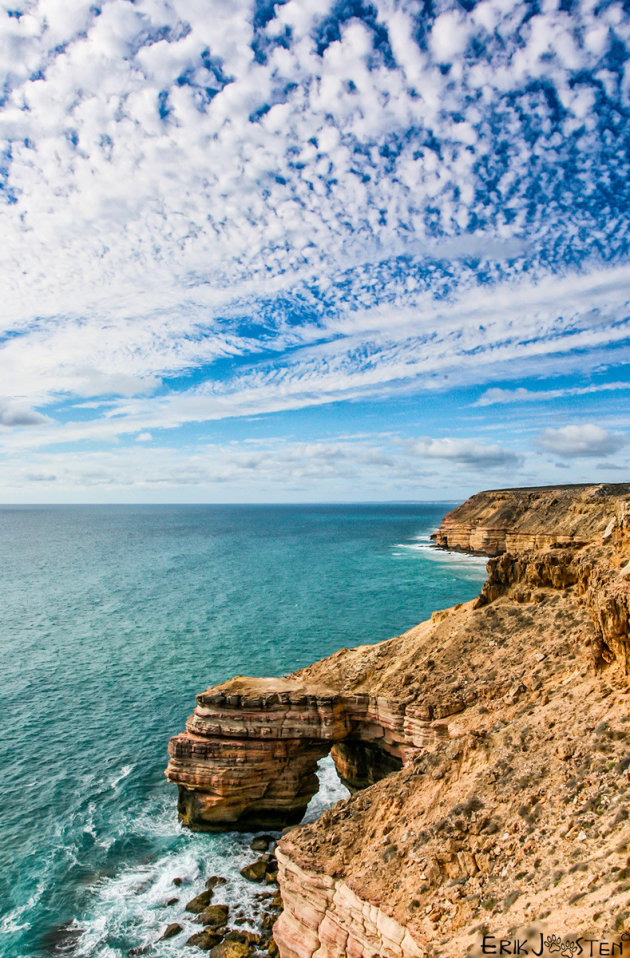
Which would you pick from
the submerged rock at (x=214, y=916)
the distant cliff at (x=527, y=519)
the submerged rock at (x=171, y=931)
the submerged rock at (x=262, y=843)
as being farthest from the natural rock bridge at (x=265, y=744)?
the distant cliff at (x=527, y=519)

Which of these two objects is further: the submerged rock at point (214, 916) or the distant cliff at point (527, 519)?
the distant cliff at point (527, 519)

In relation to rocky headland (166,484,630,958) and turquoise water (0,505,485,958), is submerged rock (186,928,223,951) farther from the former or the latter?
rocky headland (166,484,630,958)

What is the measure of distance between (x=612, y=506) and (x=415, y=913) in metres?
77.0

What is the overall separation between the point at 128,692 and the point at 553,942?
3915 centimetres

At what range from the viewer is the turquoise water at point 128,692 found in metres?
23.7

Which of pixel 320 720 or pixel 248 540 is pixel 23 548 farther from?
pixel 320 720

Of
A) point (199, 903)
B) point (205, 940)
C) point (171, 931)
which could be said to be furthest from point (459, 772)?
point (171, 931)

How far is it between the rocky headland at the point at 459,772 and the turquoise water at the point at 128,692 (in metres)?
3.88

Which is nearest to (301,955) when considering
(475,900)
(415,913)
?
(415,913)

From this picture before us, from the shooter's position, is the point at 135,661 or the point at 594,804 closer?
the point at 594,804

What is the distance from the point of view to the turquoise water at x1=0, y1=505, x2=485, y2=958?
23.7m

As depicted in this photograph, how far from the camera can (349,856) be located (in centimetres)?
1788

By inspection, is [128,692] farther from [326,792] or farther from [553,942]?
[553,942]

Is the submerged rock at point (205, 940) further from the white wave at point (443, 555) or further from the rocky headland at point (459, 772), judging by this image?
the white wave at point (443, 555)
